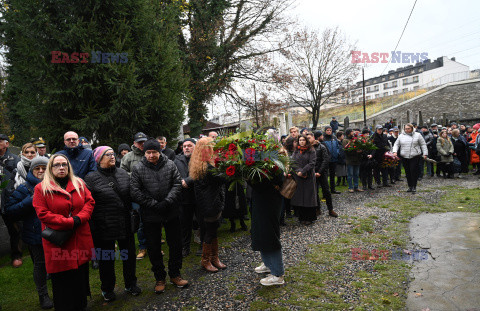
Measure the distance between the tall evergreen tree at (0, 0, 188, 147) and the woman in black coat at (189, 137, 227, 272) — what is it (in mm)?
3419

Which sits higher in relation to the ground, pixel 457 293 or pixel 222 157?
pixel 222 157

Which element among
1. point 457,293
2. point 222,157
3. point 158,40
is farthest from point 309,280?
point 158,40

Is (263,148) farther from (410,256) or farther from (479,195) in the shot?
(479,195)

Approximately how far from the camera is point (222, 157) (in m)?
4.46

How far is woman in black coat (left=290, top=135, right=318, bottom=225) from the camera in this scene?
7.34m

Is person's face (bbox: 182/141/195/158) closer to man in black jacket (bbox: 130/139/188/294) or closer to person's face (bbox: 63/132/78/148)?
man in black jacket (bbox: 130/139/188/294)

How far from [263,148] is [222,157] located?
0.63 metres

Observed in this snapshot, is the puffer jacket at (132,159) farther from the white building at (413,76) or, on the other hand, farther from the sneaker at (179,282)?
the white building at (413,76)

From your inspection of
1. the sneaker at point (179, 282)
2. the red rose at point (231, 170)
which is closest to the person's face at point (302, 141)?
the red rose at point (231, 170)

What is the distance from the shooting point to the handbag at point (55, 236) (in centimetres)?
353

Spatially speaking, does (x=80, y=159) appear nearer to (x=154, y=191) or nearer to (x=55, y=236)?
(x=154, y=191)

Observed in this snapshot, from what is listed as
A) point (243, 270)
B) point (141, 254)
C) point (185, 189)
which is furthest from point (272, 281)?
point (141, 254)

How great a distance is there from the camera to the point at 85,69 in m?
7.20

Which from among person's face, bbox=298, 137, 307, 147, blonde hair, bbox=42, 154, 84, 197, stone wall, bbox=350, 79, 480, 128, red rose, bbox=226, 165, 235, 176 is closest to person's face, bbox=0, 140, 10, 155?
blonde hair, bbox=42, 154, 84, 197
